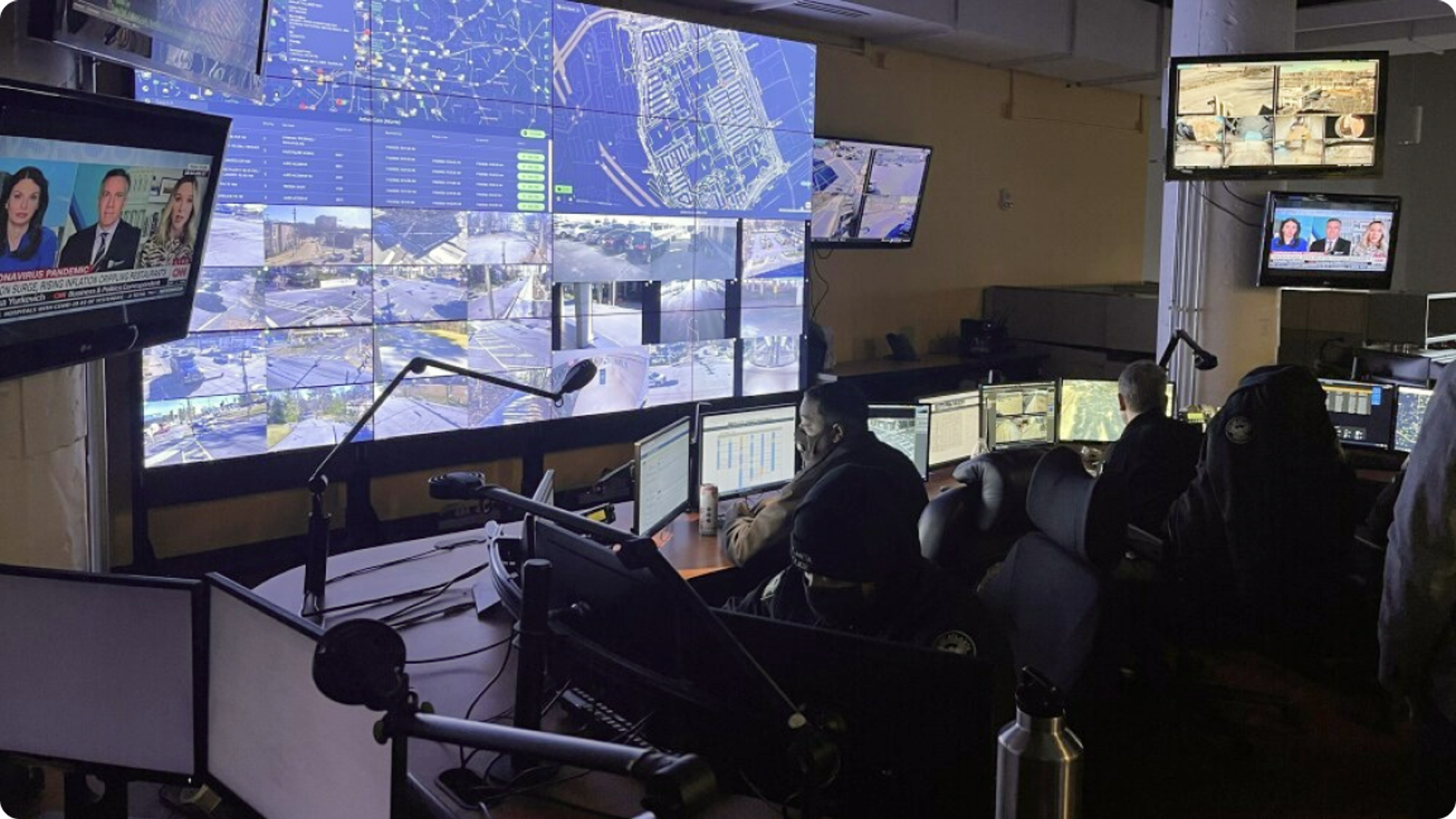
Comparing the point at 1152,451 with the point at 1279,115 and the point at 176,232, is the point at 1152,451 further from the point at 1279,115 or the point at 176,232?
the point at 176,232

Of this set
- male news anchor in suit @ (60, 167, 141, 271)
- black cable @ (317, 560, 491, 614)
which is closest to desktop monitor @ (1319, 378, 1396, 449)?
black cable @ (317, 560, 491, 614)

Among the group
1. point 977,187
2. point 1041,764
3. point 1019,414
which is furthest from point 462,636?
point 977,187

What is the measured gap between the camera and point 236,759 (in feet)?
5.20

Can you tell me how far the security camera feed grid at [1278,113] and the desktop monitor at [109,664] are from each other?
4.45m

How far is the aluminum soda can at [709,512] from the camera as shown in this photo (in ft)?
11.7

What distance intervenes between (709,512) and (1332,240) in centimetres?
321

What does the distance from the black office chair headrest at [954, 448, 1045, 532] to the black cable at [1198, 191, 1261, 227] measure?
7.66 feet

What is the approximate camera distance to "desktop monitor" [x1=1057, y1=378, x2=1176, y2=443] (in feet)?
15.9

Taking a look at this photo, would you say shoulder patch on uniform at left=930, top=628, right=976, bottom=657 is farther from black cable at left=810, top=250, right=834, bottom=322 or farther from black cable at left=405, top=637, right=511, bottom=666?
black cable at left=810, top=250, right=834, bottom=322

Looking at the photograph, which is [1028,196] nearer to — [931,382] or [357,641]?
[931,382]

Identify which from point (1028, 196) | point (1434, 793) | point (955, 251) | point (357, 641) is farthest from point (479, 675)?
point (1028, 196)

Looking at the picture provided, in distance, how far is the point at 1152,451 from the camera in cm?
391

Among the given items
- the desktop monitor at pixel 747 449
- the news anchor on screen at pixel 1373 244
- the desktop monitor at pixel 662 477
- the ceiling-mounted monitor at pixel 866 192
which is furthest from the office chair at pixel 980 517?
the ceiling-mounted monitor at pixel 866 192

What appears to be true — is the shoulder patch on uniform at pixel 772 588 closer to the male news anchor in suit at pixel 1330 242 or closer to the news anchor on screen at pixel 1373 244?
the male news anchor in suit at pixel 1330 242
